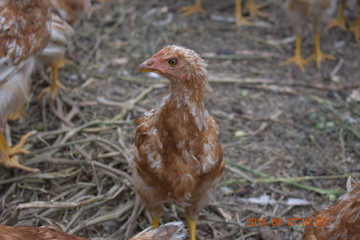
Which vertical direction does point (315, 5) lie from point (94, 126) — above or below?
above

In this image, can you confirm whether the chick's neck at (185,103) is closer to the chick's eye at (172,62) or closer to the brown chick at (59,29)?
the chick's eye at (172,62)

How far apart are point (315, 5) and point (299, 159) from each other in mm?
2033

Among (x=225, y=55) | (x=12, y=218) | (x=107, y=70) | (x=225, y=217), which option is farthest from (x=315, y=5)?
(x=12, y=218)

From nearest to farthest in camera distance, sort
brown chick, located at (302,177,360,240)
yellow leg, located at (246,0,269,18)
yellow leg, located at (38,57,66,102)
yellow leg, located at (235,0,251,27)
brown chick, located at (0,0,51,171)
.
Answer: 1. brown chick, located at (302,177,360,240)
2. brown chick, located at (0,0,51,171)
3. yellow leg, located at (38,57,66,102)
4. yellow leg, located at (235,0,251,27)
5. yellow leg, located at (246,0,269,18)

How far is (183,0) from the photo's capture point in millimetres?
6531

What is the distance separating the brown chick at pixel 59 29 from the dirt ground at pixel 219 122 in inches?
14.0

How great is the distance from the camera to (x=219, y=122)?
429 centimetres

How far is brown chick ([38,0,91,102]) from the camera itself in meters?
3.94

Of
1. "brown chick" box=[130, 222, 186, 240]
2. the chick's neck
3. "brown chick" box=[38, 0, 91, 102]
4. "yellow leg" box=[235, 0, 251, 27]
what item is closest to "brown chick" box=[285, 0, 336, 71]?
"yellow leg" box=[235, 0, 251, 27]

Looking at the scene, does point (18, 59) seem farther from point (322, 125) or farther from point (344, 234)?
point (322, 125)

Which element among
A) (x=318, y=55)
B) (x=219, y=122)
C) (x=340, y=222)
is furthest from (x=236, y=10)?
(x=340, y=222)

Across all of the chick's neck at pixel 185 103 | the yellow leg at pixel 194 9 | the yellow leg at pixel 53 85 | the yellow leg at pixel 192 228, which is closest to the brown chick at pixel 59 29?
the yellow leg at pixel 53 85

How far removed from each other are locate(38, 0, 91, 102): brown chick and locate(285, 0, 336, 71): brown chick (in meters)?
2.47

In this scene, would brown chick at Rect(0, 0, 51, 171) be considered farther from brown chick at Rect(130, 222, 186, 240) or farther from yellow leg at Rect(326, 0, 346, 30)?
yellow leg at Rect(326, 0, 346, 30)
